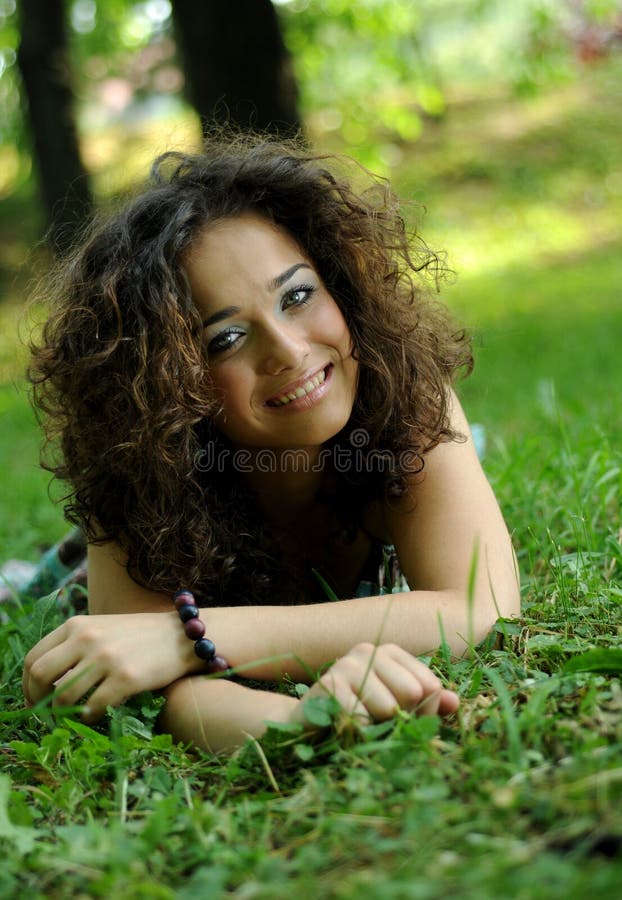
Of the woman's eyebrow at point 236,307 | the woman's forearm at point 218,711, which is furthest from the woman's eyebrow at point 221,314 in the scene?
the woman's forearm at point 218,711

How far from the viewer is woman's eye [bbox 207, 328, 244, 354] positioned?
2479 mm

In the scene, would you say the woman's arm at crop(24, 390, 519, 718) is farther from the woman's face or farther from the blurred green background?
the blurred green background

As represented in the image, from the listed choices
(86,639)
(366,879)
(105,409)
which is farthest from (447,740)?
(105,409)

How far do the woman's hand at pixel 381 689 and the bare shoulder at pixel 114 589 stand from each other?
768 mm

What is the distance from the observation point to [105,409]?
2580 mm

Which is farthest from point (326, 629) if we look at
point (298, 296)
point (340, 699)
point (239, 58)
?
point (239, 58)

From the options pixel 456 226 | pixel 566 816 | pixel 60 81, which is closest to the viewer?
pixel 566 816

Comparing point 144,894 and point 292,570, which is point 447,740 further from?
point 292,570

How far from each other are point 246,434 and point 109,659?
0.71m

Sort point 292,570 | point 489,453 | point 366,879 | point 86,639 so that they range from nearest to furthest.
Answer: point 366,879 → point 86,639 → point 292,570 → point 489,453

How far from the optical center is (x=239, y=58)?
7242 mm

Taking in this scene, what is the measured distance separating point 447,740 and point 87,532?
128 cm

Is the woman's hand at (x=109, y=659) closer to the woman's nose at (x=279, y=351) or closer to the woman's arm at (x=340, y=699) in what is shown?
the woman's arm at (x=340, y=699)

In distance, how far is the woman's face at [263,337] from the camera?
2.47m
